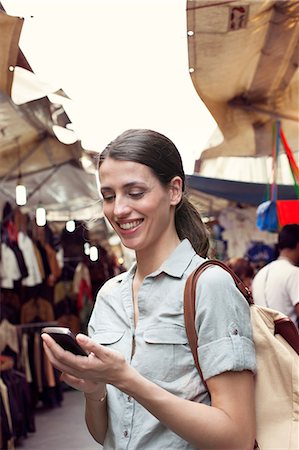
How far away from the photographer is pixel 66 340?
4.07 feet

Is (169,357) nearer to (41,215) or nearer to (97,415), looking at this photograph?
(97,415)

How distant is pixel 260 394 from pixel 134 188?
1.59 ft

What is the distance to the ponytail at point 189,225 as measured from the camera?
1.60 meters

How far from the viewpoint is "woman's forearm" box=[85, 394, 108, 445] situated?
148 centimetres

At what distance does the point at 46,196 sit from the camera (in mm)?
4238

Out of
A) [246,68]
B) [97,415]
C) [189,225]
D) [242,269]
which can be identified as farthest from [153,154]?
[242,269]

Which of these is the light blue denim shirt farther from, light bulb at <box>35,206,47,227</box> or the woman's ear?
light bulb at <box>35,206,47,227</box>

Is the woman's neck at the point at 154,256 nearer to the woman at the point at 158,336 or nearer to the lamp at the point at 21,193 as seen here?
the woman at the point at 158,336

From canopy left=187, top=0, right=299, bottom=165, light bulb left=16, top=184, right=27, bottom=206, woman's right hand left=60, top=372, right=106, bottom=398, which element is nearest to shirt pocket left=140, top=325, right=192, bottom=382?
woman's right hand left=60, top=372, right=106, bottom=398

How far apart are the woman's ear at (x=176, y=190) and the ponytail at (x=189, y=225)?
6 cm

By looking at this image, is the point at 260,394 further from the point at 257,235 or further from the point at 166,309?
the point at 257,235

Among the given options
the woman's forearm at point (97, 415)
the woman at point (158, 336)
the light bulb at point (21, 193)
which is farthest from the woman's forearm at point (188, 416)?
the light bulb at point (21, 193)

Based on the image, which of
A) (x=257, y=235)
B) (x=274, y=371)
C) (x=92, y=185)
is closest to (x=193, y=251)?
(x=274, y=371)

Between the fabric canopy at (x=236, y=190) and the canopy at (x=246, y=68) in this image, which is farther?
the fabric canopy at (x=236, y=190)
